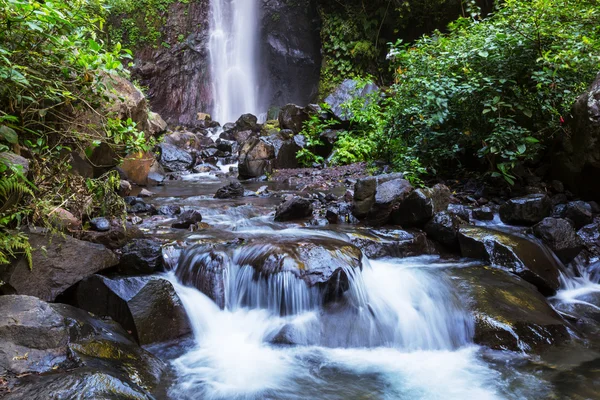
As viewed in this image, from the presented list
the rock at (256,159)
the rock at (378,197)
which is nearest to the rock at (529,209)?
the rock at (378,197)

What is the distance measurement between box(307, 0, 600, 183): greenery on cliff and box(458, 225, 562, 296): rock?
163cm

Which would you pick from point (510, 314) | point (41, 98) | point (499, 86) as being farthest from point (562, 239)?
point (41, 98)

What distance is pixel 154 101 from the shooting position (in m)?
22.2

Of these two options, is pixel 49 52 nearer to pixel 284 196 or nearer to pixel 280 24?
pixel 284 196

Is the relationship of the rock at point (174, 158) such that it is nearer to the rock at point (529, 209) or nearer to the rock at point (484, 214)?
the rock at point (484, 214)

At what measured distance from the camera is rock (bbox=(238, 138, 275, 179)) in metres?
12.2

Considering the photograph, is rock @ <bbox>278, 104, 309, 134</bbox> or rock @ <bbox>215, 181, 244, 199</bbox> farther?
rock @ <bbox>278, 104, 309, 134</bbox>

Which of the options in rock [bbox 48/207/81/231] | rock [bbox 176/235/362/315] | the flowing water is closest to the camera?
the flowing water

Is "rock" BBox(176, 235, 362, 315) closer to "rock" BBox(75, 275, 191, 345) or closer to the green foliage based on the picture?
"rock" BBox(75, 275, 191, 345)

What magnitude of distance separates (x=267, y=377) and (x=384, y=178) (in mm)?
4379

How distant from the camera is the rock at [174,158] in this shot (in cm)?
1362

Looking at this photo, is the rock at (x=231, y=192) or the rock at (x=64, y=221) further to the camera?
the rock at (x=231, y=192)

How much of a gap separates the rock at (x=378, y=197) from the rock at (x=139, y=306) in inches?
135

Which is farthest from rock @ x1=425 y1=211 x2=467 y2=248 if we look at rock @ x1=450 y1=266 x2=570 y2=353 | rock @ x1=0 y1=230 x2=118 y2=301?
rock @ x1=0 y1=230 x2=118 y2=301
